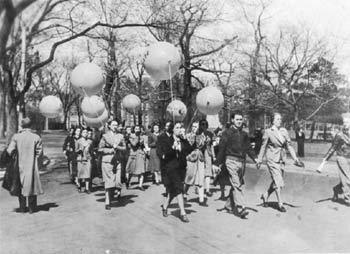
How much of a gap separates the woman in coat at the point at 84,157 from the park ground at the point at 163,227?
458mm

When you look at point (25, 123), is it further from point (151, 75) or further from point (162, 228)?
point (162, 228)

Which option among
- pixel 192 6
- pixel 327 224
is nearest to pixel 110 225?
pixel 327 224

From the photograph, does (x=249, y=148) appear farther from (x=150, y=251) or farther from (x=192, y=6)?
(x=192, y=6)

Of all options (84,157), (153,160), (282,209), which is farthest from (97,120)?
(282,209)

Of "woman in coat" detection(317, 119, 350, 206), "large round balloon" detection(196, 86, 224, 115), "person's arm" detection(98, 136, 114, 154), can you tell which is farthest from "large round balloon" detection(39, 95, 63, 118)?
"woman in coat" detection(317, 119, 350, 206)

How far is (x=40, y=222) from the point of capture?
6.18m

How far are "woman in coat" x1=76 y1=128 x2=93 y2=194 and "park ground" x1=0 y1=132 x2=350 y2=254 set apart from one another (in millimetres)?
458

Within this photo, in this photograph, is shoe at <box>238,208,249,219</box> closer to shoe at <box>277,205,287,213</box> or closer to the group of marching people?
the group of marching people

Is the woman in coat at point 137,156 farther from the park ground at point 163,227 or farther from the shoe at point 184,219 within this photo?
the shoe at point 184,219

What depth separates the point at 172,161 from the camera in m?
6.66

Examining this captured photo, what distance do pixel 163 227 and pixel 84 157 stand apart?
4013 mm

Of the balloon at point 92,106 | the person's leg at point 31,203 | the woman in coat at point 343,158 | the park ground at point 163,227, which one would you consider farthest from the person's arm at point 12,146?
the woman in coat at point 343,158

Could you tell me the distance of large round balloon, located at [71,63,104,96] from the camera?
27.1 ft

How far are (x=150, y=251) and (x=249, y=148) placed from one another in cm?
313
